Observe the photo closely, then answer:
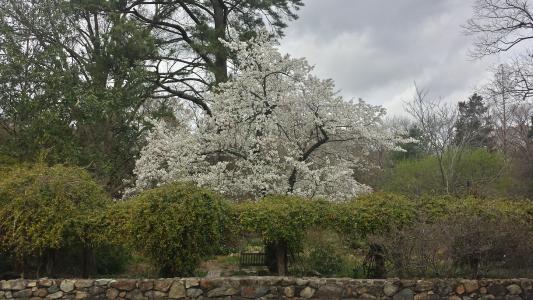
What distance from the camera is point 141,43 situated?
16875 millimetres

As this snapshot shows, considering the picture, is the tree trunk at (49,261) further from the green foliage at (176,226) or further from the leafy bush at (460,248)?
the leafy bush at (460,248)

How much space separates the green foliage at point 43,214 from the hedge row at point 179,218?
2 centimetres

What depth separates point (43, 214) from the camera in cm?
918

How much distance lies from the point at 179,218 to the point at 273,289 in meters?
2.04

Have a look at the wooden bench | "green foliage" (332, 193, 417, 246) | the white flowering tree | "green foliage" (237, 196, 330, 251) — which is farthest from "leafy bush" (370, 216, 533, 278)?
the white flowering tree

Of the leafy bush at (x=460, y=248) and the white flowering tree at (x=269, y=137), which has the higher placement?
the white flowering tree at (x=269, y=137)

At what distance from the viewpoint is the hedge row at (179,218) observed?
8656mm

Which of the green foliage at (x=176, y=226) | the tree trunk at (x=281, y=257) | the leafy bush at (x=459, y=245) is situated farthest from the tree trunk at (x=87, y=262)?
the leafy bush at (x=459, y=245)

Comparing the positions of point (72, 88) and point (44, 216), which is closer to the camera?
point (44, 216)

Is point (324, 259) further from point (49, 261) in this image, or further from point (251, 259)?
point (49, 261)

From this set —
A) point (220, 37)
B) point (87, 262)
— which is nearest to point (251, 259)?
point (87, 262)

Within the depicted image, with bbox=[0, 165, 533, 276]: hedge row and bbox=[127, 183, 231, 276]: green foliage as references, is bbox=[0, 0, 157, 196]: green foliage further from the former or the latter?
bbox=[127, 183, 231, 276]: green foliage

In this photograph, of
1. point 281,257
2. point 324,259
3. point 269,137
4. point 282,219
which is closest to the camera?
point 282,219

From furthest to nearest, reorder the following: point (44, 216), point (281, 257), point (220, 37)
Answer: point (220, 37), point (281, 257), point (44, 216)
